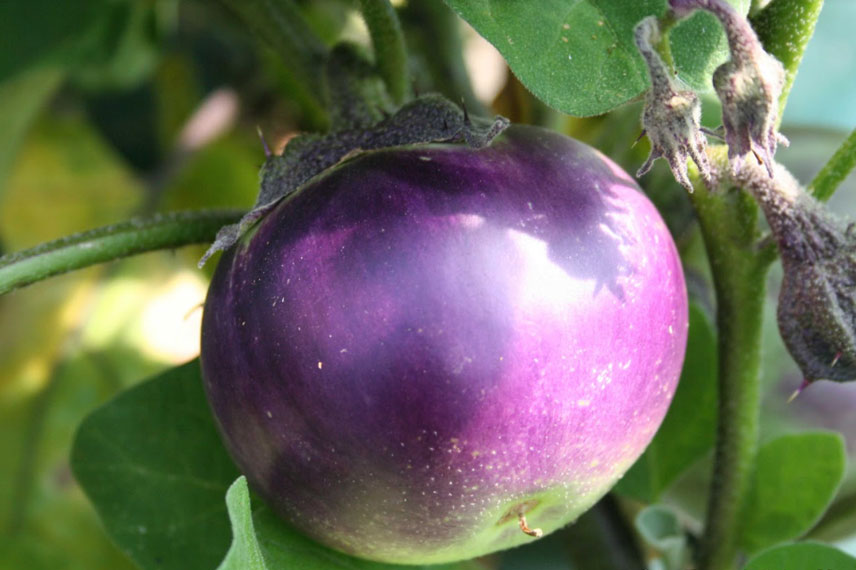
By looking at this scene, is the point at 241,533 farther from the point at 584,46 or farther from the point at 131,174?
the point at 131,174

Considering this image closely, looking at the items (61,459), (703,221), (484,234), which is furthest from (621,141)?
(61,459)

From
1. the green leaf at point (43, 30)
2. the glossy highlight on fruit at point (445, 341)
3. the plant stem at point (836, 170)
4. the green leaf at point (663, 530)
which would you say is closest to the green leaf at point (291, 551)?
the glossy highlight on fruit at point (445, 341)

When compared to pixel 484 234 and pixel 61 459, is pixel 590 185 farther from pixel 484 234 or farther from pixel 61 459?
pixel 61 459

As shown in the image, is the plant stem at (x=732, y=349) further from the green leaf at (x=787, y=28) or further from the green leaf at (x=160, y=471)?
the green leaf at (x=160, y=471)

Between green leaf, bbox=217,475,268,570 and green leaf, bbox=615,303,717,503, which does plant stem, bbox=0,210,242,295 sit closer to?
green leaf, bbox=217,475,268,570

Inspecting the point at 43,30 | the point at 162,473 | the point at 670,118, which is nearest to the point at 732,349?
the point at 670,118
